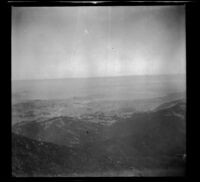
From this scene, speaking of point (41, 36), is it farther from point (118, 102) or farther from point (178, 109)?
point (178, 109)

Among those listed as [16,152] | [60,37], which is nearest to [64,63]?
[60,37]

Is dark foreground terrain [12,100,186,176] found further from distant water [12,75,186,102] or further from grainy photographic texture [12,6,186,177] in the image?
distant water [12,75,186,102]

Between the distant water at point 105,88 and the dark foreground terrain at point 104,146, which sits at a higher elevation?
the distant water at point 105,88

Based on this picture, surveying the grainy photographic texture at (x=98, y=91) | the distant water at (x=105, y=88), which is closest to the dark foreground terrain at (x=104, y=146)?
the grainy photographic texture at (x=98, y=91)

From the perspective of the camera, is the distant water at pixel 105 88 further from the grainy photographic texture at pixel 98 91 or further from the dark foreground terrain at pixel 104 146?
the dark foreground terrain at pixel 104 146
